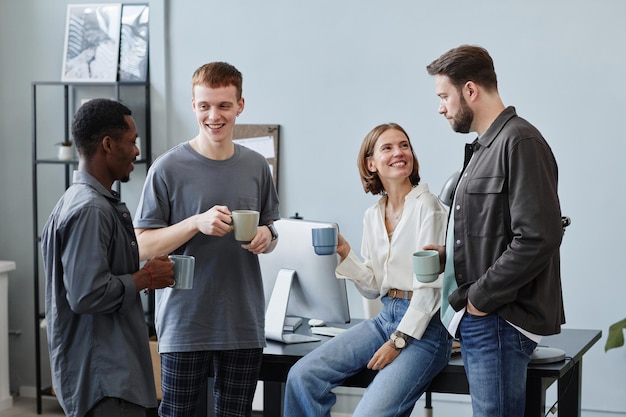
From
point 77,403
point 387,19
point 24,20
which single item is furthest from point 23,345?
point 77,403

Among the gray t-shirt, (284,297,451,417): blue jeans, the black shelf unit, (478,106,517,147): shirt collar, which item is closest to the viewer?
(478,106,517,147): shirt collar

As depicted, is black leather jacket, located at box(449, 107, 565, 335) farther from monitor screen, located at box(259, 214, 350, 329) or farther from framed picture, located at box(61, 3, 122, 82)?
framed picture, located at box(61, 3, 122, 82)

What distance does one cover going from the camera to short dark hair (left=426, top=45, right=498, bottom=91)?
7.51 feet

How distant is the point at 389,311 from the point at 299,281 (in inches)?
15.2

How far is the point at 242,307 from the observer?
2.51 meters

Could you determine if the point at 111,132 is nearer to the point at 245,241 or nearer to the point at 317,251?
the point at 245,241

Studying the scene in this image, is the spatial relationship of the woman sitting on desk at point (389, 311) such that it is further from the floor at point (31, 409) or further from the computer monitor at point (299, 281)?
the floor at point (31, 409)

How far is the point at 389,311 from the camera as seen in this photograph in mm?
2750

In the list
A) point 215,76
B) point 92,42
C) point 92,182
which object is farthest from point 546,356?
point 92,42

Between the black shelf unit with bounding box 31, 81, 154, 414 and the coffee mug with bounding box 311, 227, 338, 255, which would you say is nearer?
the coffee mug with bounding box 311, 227, 338, 255

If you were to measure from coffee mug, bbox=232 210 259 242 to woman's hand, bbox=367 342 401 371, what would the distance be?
58 centimetres

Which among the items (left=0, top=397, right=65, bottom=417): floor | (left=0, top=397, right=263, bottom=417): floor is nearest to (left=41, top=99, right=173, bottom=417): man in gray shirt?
(left=0, top=397, right=263, bottom=417): floor

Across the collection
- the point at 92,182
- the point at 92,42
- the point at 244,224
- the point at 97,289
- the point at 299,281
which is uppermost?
the point at 92,42

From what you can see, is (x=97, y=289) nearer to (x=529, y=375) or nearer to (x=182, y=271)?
(x=182, y=271)
